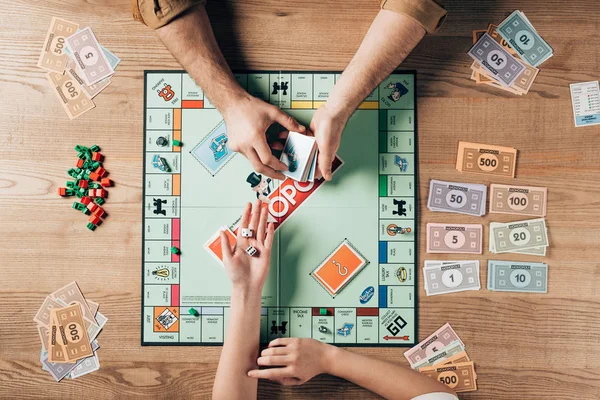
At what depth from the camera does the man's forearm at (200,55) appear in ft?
5.44

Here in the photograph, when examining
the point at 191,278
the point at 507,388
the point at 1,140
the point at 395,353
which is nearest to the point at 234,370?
the point at 191,278

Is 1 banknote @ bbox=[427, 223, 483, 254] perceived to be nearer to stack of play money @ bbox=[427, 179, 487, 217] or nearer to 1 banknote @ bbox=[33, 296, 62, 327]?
stack of play money @ bbox=[427, 179, 487, 217]

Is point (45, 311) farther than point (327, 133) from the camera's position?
Yes

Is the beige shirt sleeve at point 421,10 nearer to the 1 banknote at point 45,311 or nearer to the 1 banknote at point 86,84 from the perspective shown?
the 1 banknote at point 86,84

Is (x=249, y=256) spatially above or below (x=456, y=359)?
above

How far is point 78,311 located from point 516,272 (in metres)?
1.62

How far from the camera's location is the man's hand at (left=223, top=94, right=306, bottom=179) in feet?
5.45

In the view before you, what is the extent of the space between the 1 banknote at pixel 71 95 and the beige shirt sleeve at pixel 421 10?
1.15 m

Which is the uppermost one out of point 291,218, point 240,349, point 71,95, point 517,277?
point 71,95

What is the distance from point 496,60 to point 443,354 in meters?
1.09

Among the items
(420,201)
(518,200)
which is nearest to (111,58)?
(420,201)

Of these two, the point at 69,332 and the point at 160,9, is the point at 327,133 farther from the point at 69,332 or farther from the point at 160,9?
the point at 69,332

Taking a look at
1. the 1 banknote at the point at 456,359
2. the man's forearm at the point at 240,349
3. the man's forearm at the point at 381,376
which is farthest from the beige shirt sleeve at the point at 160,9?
the 1 banknote at the point at 456,359

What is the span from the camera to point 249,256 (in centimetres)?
170
